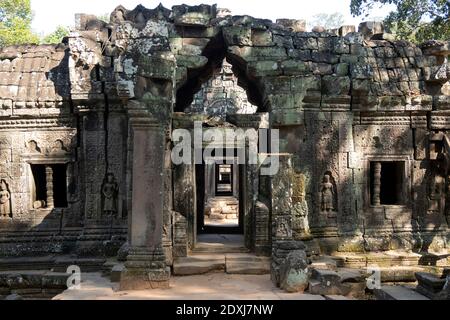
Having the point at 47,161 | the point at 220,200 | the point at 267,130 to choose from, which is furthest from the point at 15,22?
the point at 267,130

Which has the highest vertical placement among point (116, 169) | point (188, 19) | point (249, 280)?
point (188, 19)

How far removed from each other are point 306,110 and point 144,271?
4241mm

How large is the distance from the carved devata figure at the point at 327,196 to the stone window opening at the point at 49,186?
490cm

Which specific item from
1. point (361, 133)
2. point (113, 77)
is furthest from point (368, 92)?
point (113, 77)

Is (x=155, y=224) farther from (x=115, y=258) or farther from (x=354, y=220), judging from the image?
(x=354, y=220)

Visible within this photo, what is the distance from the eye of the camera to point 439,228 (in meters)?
8.96

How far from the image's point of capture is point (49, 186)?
8.86 meters

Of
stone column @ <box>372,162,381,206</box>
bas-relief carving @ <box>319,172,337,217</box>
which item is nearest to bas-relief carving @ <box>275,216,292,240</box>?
bas-relief carving @ <box>319,172,337,217</box>

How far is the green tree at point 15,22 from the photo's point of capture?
64.1ft

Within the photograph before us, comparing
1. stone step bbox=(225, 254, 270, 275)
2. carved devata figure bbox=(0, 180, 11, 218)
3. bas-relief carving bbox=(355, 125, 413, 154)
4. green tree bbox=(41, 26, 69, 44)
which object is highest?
green tree bbox=(41, 26, 69, 44)

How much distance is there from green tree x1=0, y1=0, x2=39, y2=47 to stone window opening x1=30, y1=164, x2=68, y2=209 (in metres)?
12.5

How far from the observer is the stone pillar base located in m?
6.24

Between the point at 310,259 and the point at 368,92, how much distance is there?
10.8 feet

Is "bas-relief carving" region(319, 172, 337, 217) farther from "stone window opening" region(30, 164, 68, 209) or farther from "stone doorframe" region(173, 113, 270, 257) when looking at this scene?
"stone window opening" region(30, 164, 68, 209)
